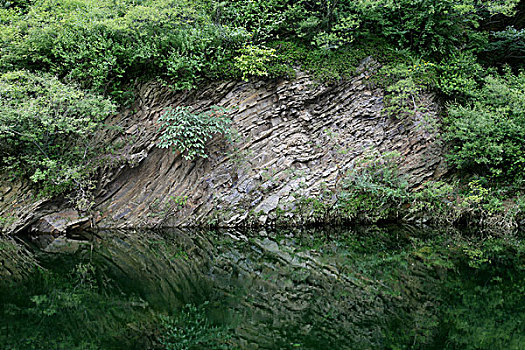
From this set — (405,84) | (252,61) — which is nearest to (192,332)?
(252,61)

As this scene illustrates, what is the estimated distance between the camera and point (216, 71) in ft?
36.1

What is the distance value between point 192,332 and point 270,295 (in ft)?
4.88

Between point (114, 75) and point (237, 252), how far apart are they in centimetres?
743

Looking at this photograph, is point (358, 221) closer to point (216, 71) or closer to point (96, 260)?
point (216, 71)

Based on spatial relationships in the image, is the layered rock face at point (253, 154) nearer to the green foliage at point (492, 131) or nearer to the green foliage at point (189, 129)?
the green foliage at point (189, 129)

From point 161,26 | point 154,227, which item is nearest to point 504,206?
point 154,227

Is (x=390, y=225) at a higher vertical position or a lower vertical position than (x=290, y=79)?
lower

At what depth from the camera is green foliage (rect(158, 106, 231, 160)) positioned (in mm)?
10125

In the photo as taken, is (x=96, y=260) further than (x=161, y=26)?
No

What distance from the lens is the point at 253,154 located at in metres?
10.8

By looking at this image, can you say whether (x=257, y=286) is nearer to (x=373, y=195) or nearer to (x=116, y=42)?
(x=373, y=195)

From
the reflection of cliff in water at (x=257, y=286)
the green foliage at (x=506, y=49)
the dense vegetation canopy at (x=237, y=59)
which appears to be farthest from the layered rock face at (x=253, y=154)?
the green foliage at (x=506, y=49)

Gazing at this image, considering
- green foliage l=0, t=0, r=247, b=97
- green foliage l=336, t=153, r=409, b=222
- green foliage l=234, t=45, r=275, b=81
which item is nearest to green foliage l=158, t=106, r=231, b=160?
green foliage l=0, t=0, r=247, b=97

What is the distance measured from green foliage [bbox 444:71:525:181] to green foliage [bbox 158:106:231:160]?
281 inches
